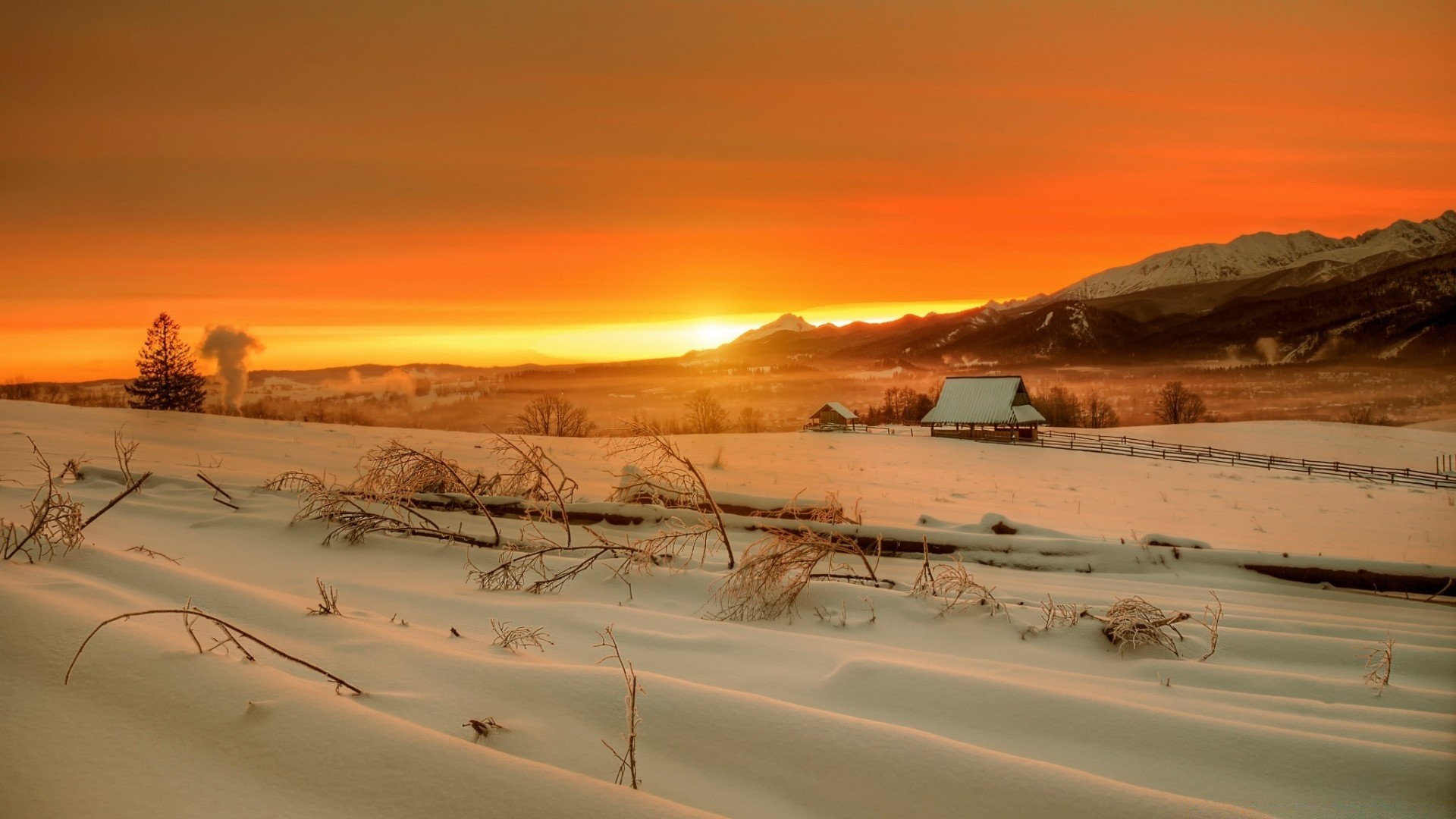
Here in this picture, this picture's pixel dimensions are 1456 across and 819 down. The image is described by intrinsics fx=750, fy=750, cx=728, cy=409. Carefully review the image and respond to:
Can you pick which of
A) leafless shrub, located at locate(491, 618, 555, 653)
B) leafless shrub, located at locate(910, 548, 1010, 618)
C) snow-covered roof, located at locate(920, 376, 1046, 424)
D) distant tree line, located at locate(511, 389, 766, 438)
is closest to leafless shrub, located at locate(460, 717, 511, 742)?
leafless shrub, located at locate(491, 618, 555, 653)

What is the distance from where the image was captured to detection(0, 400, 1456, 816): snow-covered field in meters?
1.98

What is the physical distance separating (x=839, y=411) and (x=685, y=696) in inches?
1649

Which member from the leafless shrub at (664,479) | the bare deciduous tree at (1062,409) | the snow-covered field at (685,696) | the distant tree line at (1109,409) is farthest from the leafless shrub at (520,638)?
the distant tree line at (1109,409)

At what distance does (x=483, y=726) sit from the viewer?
244cm

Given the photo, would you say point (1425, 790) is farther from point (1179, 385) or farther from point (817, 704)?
point (1179, 385)

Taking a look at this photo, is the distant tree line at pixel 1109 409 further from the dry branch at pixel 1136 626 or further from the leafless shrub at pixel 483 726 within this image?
the leafless shrub at pixel 483 726

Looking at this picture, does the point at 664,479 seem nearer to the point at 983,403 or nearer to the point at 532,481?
the point at 532,481

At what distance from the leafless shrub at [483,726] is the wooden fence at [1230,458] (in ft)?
98.7

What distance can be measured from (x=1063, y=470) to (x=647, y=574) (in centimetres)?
2252

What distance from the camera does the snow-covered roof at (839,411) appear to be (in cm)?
4400

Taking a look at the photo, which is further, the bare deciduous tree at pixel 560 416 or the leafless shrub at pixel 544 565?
the bare deciduous tree at pixel 560 416

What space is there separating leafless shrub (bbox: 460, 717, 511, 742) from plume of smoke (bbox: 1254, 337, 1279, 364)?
59539 mm

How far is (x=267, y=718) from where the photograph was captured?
2.16 m

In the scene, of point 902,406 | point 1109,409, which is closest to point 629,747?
point 902,406
